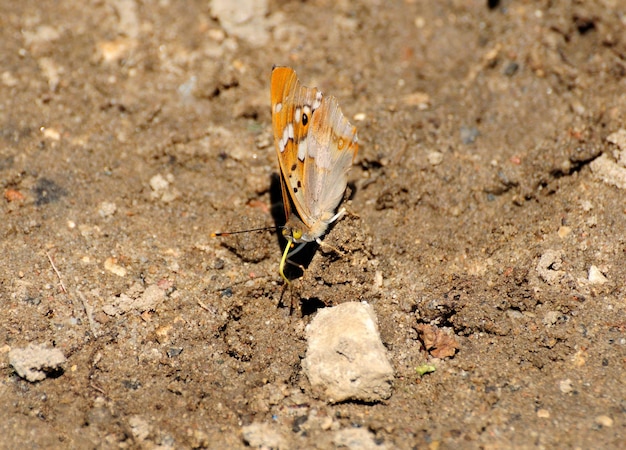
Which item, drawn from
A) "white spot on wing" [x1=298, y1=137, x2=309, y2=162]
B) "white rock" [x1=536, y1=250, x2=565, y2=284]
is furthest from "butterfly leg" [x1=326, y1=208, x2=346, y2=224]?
"white rock" [x1=536, y1=250, x2=565, y2=284]

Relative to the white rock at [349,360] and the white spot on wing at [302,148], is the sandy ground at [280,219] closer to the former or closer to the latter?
the white rock at [349,360]

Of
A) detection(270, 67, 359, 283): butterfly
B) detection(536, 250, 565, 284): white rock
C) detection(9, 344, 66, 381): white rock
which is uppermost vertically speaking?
detection(270, 67, 359, 283): butterfly

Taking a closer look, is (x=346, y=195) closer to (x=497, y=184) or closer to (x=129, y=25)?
(x=497, y=184)

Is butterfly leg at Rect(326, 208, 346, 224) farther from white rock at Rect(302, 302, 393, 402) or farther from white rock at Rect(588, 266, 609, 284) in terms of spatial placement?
white rock at Rect(588, 266, 609, 284)

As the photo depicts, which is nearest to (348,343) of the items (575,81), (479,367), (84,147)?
(479,367)

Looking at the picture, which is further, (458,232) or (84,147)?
(84,147)

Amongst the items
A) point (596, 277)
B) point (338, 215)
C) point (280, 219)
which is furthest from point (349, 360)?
point (596, 277)

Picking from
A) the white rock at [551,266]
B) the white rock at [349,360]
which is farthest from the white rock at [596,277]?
the white rock at [349,360]
